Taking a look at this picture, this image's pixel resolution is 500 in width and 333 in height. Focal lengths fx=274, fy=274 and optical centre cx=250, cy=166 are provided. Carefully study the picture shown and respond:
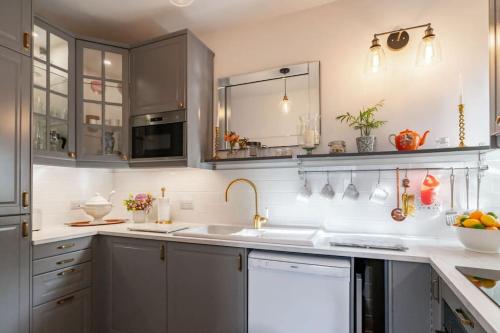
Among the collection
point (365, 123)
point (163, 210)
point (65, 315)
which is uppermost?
point (365, 123)

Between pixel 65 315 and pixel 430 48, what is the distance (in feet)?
10.1

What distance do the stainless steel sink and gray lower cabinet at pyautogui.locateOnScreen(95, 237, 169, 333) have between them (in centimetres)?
31

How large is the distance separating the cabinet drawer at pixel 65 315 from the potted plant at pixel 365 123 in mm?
2314

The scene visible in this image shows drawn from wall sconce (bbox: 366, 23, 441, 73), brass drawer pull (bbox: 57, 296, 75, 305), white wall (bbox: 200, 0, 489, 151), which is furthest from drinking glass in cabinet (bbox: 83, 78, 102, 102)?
wall sconce (bbox: 366, 23, 441, 73)

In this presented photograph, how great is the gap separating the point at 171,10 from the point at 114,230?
1848 millimetres

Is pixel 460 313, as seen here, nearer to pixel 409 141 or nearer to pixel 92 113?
pixel 409 141

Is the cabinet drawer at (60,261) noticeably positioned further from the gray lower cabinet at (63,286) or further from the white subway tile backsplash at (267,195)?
the white subway tile backsplash at (267,195)

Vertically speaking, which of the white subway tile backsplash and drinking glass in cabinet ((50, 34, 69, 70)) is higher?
drinking glass in cabinet ((50, 34, 69, 70))

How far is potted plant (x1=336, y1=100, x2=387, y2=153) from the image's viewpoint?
6.06ft

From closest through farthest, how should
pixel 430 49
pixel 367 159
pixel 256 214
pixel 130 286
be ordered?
pixel 430 49 → pixel 367 159 → pixel 130 286 → pixel 256 214

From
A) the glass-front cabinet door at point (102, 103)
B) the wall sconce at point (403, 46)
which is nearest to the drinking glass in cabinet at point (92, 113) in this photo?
the glass-front cabinet door at point (102, 103)

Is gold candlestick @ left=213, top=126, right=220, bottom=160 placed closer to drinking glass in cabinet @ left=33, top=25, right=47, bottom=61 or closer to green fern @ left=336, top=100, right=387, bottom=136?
green fern @ left=336, top=100, right=387, bottom=136

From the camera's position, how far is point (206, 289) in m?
1.83

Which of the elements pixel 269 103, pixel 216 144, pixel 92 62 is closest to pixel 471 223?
pixel 269 103
